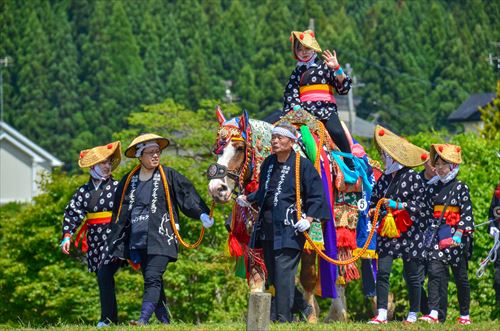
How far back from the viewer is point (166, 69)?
99.3 m

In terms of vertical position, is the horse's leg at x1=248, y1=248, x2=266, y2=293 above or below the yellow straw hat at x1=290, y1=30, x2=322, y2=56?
below

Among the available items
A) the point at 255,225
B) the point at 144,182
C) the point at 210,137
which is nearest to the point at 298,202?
the point at 255,225

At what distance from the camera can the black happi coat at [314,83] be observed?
1375 centimetres

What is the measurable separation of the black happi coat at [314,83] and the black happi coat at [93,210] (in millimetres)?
2159

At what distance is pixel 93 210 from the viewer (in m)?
13.3

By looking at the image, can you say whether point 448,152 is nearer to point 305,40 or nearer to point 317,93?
point 317,93

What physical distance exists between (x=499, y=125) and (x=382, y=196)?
101 ft

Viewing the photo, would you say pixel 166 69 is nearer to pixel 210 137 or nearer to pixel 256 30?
pixel 256 30

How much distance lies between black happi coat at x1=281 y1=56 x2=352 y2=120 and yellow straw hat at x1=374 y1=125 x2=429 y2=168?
65 centimetres

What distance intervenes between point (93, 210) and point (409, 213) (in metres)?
3.41

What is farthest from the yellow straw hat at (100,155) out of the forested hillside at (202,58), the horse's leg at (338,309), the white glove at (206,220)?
the forested hillside at (202,58)

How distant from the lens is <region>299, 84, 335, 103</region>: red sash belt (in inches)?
543

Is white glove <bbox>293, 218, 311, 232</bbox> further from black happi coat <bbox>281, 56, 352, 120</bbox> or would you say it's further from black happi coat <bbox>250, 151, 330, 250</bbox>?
black happi coat <bbox>281, 56, 352, 120</bbox>

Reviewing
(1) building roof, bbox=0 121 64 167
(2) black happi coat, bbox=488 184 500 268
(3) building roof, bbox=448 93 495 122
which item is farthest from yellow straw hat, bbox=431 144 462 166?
(3) building roof, bbox=448 93 495 122
